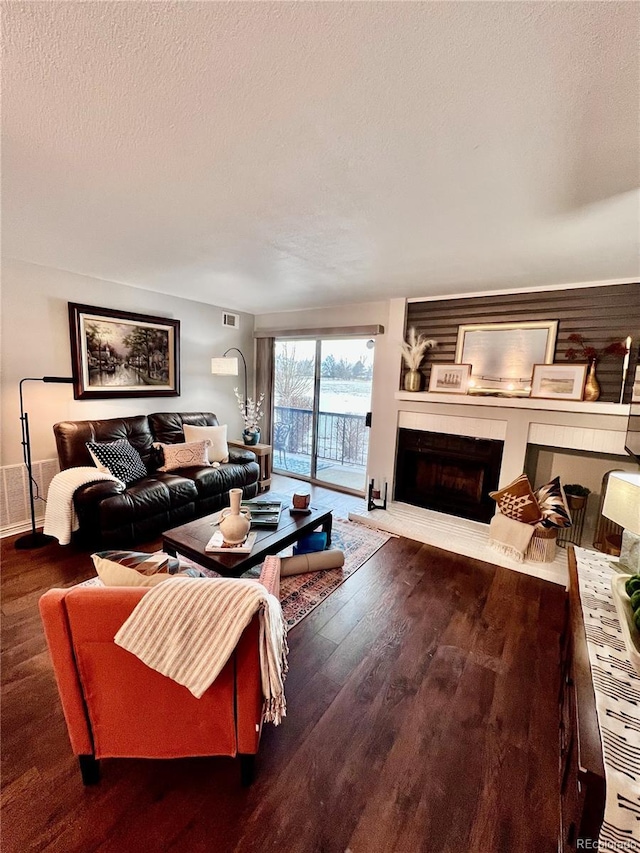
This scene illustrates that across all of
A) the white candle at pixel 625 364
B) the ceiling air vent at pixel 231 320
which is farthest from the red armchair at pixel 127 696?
the ceiling air vent at pixel 231 320

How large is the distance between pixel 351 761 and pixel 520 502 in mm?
2363

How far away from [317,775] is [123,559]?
114cm

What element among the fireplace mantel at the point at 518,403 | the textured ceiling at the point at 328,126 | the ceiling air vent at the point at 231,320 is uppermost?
the textured ceiling at the point at 328,126

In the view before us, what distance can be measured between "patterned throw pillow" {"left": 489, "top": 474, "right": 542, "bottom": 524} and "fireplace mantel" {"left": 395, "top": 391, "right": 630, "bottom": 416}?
0.68 m

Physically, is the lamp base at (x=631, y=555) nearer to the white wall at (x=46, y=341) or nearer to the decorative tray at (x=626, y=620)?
the decorative tray at (x=626, y=620)

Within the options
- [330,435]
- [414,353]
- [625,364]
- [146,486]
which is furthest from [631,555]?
[330,435]

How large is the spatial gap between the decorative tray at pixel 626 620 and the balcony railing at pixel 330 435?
3.18m

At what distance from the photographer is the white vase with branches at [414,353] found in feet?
12.4

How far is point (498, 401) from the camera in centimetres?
333

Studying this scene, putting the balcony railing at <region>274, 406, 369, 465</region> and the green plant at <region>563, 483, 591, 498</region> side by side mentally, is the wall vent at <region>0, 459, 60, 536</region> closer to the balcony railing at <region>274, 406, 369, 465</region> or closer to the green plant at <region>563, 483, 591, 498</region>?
the balcony railing at <region>274, 406, 369, 465</region>

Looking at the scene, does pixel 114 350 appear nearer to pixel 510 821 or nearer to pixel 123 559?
pixel 123 559

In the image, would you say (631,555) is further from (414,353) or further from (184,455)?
(184,455)

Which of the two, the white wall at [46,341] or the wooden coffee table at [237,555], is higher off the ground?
the white wall at [46,341]

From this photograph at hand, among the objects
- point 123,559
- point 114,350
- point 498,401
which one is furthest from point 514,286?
point 114,350
